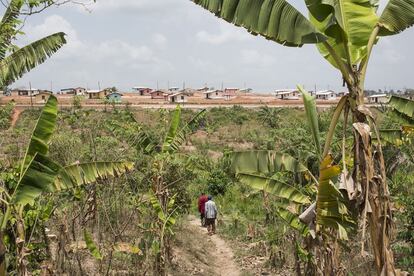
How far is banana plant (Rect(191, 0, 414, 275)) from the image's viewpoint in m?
4.17

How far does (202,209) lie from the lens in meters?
15.3

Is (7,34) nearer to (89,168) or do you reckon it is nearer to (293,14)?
(89,168)

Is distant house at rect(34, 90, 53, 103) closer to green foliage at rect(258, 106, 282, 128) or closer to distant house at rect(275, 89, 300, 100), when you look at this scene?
green foliage at rect(258, 106, 282, 128)

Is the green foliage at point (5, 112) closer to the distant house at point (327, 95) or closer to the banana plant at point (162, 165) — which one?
the banana plant at point (162, 165)

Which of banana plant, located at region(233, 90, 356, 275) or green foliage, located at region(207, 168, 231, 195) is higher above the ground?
banana plant, located at region(233, 90, 356, 275)

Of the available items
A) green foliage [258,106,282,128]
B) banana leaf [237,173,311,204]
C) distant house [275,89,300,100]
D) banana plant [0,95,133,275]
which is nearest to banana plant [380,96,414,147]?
banana leaf [237,173,311,204]

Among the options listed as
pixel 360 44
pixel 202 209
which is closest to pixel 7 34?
pixel 360 44

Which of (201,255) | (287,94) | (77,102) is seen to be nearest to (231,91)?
(287,94)

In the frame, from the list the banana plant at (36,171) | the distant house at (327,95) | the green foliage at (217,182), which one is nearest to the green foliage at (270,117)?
the green foliage at (217,182)

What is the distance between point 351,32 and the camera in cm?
475

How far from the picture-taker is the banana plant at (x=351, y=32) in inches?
164

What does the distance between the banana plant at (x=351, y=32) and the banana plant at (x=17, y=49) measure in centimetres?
370

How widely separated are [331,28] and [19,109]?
4650 cm

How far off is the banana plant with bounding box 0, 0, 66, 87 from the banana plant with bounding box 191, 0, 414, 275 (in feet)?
12.1
